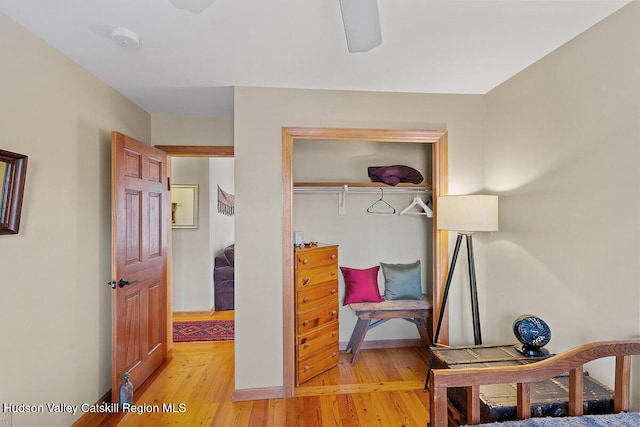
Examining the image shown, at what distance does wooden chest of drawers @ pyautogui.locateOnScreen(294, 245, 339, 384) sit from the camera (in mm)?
2678

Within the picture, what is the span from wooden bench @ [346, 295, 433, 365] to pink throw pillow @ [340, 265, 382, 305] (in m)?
0.07

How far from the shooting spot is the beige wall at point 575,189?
156 centimetres

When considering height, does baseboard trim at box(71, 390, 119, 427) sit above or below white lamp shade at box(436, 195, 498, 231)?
below

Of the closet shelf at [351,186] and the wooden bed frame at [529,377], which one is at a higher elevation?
the closet shelf at [351,186]

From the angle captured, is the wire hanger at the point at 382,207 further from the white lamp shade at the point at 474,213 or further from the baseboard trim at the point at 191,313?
the baseboard trim at the point at 191,313

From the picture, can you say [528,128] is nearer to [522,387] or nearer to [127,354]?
[522,387]

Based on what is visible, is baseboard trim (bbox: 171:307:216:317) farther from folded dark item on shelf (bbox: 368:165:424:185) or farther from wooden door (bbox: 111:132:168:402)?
folded dark item on shelf (bbox: 368:165:424:185)

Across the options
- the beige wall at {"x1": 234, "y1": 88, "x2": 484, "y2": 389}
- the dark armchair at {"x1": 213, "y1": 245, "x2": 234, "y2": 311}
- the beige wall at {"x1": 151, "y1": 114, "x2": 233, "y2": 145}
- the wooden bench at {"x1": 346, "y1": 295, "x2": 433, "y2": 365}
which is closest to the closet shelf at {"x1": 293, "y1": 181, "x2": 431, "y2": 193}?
the beige wall at {"x1": 234, "y1": 88, "x2": 484, "y2": 389}

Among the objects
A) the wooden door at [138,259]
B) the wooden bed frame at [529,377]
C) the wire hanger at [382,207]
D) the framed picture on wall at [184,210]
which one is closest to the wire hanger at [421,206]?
the wire hanger at [382,207]


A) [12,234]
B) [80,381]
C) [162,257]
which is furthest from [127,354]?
[12,234]

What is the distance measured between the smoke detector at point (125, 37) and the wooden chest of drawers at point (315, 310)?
174 centimetres

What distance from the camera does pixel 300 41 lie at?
1875mm

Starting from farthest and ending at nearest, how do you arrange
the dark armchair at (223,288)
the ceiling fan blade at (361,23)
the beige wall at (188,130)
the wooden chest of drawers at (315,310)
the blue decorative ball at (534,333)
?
1. the dark armchair at (223,288)
2. the beige wall at (188,130)
3. the wooden chest of drawers at (315,310)
4. the blue decorative ball at (534,333)
5. the ceiling fan blade at (361,23)

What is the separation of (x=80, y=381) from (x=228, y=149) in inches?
86.9
